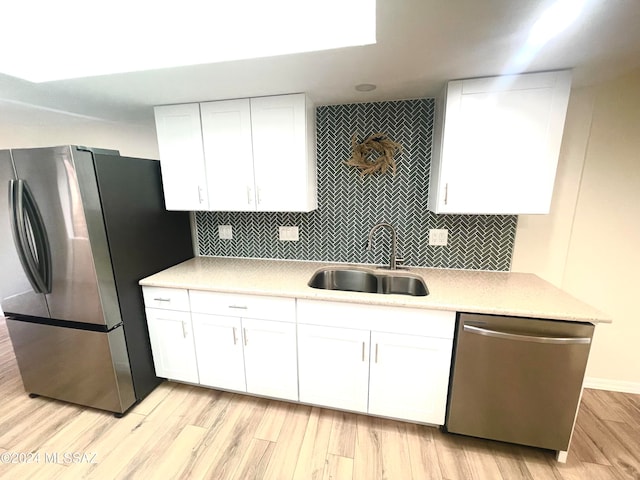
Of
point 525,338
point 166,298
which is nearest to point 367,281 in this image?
point 525,338

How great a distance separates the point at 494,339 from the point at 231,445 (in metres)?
1.64

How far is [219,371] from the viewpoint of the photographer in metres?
1.92

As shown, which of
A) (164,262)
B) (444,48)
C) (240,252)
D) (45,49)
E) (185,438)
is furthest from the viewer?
(240,252)

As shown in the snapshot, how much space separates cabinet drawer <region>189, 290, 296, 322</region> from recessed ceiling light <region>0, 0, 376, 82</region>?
4.36 feet

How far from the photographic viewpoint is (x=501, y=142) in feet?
5.15

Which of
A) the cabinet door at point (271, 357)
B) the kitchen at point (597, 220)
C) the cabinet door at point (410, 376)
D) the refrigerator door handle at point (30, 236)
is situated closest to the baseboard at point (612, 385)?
the kitchen at point (597, 220)

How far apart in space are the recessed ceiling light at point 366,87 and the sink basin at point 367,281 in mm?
1254

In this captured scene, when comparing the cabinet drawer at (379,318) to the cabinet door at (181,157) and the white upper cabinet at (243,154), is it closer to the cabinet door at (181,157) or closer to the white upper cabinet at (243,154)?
the white upper cabinet at (243,154)

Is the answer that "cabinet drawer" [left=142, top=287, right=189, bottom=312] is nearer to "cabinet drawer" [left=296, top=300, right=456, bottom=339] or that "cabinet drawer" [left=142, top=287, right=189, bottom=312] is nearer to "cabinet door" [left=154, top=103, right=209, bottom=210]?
"cabinet door" [left=154, top=103, right=209, bottom=210]

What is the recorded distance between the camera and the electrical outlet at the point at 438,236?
6.66 feet

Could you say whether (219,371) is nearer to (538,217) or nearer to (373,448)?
(373,448)

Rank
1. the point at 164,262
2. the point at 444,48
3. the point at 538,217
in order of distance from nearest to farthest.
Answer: the point at 444,48
the point at 538,217
the point at 164,262

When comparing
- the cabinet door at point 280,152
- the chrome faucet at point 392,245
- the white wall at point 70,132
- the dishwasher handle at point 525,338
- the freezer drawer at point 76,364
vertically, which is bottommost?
the freezer drawer at point 76,364

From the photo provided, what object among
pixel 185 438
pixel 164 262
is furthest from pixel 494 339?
pixel 164 262
